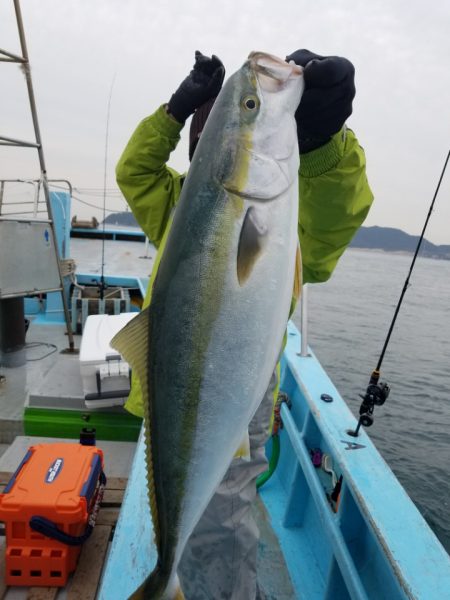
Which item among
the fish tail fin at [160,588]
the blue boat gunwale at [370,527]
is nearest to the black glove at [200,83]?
the fish tail fin at [160,588]

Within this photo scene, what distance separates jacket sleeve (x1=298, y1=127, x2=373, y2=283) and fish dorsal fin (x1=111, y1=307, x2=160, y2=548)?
84cm

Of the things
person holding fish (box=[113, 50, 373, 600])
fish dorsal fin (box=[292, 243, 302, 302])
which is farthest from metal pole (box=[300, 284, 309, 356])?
person holding fish (box=[113, 50, 373, 600])

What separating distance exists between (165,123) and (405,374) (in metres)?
11.4

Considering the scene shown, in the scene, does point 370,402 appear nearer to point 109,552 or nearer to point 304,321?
point 304,321

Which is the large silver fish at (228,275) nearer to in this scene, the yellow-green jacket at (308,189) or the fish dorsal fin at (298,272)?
the fish dorsal fin at (298,272)

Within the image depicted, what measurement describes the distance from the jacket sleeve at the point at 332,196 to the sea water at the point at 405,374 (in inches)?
201

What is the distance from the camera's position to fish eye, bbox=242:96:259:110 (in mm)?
1382

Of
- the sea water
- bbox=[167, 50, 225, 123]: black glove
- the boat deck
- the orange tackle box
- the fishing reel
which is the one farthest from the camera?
the sea water

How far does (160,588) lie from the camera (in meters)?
1.49

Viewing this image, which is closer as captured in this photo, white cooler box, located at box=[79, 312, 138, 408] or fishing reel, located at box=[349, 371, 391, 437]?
fishing reel, located at box=[349, 371, 391, 437]

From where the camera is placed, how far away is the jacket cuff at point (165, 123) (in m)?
2.01

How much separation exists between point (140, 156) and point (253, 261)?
110cm

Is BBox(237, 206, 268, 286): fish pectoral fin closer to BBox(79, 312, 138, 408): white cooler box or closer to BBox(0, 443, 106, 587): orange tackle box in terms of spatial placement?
BBox(0, 443, 106, 587): orange tackle box

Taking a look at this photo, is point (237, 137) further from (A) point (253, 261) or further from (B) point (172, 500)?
(B) point (172, 500)
